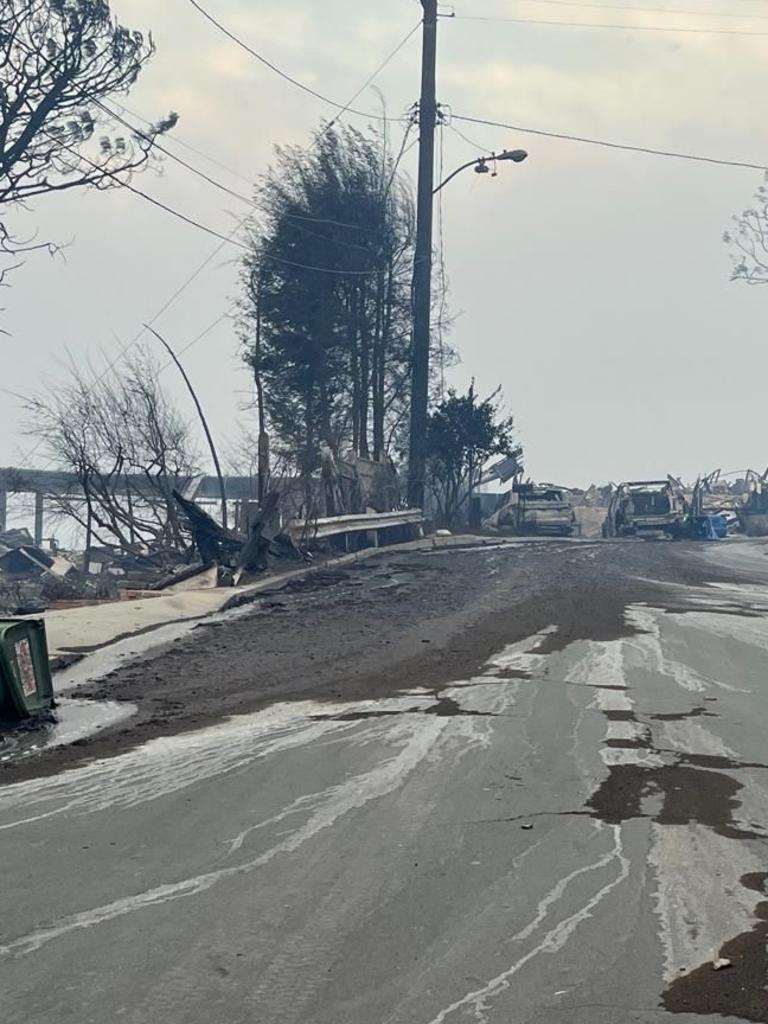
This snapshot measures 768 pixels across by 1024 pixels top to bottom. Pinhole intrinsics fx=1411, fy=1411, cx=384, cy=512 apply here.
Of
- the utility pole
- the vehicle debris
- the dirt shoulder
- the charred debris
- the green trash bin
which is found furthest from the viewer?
the utility pole

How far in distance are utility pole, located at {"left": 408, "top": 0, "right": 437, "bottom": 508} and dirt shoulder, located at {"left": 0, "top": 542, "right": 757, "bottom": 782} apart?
37.9ft

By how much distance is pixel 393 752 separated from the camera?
8477 mm

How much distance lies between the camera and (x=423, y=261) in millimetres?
36281

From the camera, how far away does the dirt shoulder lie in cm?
1057

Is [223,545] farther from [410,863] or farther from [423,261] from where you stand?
[410,863]

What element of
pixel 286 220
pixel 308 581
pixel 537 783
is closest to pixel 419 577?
pixel 308 581

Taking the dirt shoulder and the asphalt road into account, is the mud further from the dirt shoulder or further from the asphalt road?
the dirt shoulder

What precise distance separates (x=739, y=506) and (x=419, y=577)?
35.8 meters

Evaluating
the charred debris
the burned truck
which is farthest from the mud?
the burned truck

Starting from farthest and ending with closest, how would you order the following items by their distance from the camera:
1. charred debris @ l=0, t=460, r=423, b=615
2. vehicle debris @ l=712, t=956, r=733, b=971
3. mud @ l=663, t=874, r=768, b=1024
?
charred debris @ l=0, t=460, r=423, b=615, vehicle debris @ l=712, t=956, r=733, b=971, mud @ l=663, t=874, r=768, b=1024

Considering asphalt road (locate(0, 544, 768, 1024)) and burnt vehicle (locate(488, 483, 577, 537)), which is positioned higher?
burnt vehicle (locate(488, 483, 577, 537))

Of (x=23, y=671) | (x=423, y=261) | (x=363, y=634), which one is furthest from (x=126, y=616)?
(x=423, y=261)

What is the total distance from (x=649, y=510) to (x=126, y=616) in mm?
29730

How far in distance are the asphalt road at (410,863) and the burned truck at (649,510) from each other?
3193 centimetres
